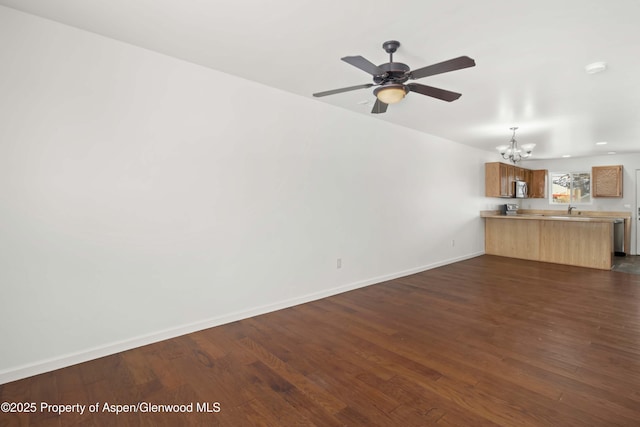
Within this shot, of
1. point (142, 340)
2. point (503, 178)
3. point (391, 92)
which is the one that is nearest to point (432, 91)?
point (391, 92)

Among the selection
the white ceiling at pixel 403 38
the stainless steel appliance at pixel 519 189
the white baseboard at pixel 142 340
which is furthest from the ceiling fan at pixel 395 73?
the stainless steel appliance at pixel 519 189

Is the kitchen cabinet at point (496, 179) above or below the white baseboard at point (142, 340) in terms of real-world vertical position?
above

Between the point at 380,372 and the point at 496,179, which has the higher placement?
the point at 496,179

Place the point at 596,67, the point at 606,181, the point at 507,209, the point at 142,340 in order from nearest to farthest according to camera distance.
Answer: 1. the point at 142,340
2. the point at 596,67
3. the point at 606,181
4. the point at 507,209

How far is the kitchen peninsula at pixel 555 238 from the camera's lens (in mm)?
5820

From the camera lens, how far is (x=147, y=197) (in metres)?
2.73

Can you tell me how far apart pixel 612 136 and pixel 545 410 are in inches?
241

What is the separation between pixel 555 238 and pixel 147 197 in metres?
7.46

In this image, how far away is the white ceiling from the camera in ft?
6.80


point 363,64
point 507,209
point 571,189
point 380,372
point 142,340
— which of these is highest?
point 363,64

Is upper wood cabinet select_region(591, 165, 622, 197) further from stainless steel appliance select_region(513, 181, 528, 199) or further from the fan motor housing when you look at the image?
the fan motor housing

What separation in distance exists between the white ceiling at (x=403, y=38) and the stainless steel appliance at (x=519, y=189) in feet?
14.7

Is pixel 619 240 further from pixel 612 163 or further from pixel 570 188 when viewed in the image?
pixel 612 163

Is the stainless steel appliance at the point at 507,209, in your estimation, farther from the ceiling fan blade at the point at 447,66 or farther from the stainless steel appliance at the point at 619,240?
the ceiling fan blade at the point at 447,66
